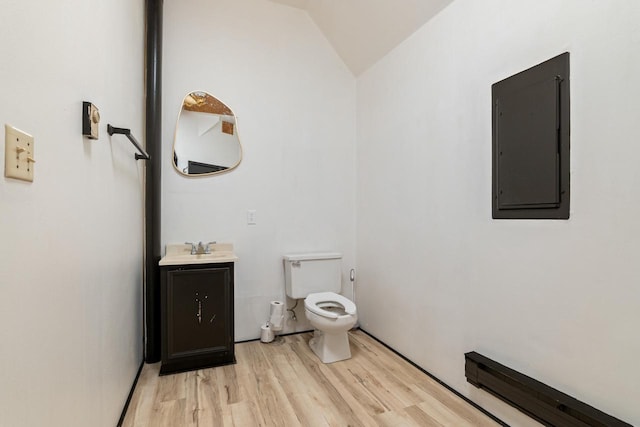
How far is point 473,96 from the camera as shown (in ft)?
6.05

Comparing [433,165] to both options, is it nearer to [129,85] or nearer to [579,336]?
[579,336]

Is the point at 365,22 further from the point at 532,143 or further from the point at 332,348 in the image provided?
the point at 332,348

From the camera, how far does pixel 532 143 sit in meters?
1.52

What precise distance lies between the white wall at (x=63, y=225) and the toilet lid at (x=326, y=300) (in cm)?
119

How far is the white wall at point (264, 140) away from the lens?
100 inches

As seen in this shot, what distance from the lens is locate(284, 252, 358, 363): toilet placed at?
7.47 feet

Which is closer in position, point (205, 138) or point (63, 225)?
point (63, 225)

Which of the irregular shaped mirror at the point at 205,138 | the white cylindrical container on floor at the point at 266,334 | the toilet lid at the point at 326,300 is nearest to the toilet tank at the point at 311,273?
the toilet lid at the point at 326,300

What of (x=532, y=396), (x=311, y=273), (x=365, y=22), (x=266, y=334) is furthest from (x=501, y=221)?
(x=266, y=334)

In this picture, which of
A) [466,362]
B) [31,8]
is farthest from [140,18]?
[466,362]

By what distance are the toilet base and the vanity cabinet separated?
2.12ft

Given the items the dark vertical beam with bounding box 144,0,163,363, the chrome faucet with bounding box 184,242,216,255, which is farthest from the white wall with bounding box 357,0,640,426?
the dark vertical beam with bounding box 144,0,163,363

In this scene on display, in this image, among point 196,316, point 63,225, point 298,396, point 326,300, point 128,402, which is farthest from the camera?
point 326,300

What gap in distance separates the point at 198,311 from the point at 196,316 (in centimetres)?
4
